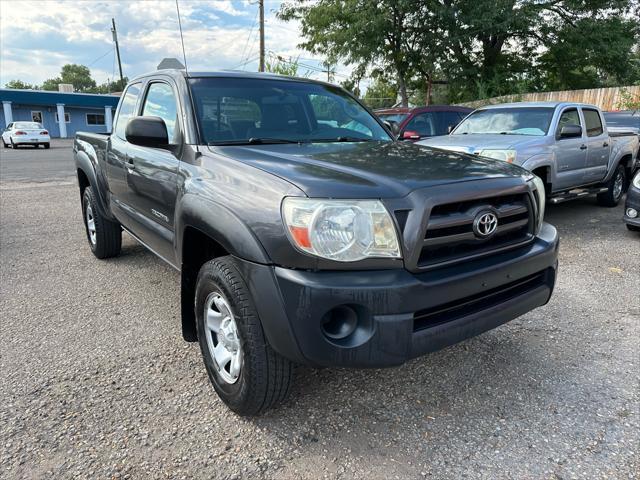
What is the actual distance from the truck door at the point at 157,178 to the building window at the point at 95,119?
4189cm

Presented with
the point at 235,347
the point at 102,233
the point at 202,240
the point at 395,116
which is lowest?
the point at 235,347

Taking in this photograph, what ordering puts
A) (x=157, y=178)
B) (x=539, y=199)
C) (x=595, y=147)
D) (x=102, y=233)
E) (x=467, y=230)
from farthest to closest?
(x=595, y=147) → (x=102, y=233) → (x=157, y=178) → (x=539, y=199) → (x=467, y=230)

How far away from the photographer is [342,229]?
2010 mm

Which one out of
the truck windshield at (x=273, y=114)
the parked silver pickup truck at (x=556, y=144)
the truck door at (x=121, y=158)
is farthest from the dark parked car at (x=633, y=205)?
the truck door at (x=121, y=158)

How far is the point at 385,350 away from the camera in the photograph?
201cm

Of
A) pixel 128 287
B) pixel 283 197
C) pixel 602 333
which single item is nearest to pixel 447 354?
pixel 602 333

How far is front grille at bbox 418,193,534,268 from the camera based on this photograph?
2.13 metres

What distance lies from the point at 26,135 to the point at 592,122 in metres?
26.4

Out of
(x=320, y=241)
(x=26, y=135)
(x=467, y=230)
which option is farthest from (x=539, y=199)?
(x=26, y=135)

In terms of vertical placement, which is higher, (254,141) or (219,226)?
(254,141)

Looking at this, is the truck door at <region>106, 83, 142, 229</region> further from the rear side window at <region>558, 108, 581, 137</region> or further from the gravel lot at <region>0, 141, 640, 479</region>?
the rear side window at <region>558, 108, 581, 137</region>

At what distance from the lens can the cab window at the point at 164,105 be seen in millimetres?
3189

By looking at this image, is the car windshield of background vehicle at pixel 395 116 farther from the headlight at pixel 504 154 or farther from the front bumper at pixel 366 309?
the front bumper at pixel 366 309

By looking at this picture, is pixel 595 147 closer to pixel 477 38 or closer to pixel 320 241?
pixel 320 241
